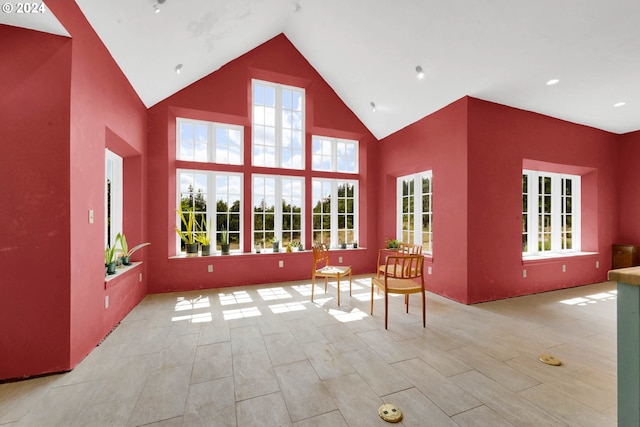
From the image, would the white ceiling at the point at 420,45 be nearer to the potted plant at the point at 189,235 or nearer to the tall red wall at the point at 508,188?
the tall red wall at the point at 508,188

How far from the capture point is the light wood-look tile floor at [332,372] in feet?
5.28

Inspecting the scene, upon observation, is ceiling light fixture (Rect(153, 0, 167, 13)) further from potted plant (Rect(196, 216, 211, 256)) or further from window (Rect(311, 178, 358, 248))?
window (Rect(311, 178, 358, 248))

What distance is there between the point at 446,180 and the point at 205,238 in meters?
4.06

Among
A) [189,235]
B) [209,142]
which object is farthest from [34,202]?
[209,142]

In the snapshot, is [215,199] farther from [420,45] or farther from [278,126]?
[420,45]

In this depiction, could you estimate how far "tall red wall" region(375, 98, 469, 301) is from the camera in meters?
3.72

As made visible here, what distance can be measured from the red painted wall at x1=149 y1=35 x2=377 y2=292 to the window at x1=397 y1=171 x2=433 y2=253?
65cm

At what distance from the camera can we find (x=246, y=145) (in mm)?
4824

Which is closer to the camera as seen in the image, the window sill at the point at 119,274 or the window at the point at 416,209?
the window sill at the point at 119,274

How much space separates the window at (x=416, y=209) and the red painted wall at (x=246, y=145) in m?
0.65

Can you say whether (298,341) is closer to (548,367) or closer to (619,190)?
(548,367)

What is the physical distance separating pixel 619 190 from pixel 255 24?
7295mm

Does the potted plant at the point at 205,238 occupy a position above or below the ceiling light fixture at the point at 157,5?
below

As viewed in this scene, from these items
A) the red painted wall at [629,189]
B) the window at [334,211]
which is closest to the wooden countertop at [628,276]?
the window at [334,211]
